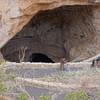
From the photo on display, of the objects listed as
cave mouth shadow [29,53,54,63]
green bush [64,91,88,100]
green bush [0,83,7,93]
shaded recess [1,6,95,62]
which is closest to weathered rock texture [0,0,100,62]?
shaded recess [1,6,95,62]

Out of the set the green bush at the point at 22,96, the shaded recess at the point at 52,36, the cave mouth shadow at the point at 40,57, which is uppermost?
the green bush at the point at 22,96

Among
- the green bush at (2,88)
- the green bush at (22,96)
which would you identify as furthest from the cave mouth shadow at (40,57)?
the green bush at (22,96)

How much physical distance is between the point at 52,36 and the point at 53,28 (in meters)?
0.26

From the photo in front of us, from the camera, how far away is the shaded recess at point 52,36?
995 centimetres

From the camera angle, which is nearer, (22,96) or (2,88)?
(22,96)

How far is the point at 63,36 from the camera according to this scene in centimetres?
1065

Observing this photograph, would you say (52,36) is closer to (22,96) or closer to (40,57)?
(40,57)

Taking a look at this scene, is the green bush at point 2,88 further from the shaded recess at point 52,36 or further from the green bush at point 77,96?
the shaded recess at point 52,36

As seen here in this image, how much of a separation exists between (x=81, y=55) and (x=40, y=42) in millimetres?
1788

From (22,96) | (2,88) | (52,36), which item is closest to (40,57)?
(52,36)

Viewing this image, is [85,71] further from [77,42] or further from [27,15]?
[77,42]

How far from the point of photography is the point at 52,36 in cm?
1084

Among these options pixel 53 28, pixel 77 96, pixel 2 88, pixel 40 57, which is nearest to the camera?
pixel 77 96

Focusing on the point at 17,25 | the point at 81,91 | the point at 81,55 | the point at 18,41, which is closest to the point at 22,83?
the point at 81,91
